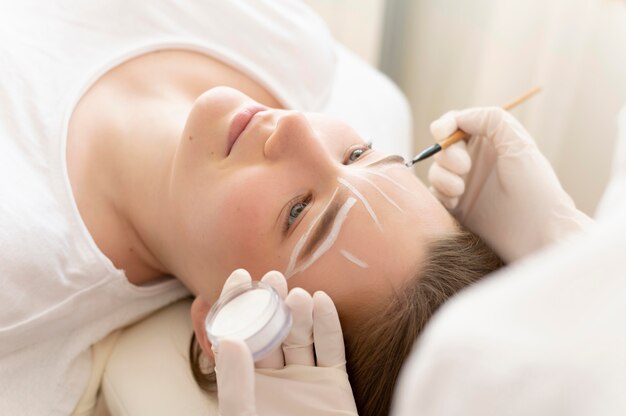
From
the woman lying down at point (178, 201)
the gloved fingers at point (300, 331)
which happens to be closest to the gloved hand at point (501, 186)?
the woman lying down at point (178, 201)

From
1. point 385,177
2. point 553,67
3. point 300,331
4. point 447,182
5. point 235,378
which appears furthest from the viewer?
point 553,67

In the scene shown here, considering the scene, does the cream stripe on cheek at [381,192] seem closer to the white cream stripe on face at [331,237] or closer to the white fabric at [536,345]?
the white cream stripe on face at [331,237]

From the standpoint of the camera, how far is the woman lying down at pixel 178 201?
3.42 ft

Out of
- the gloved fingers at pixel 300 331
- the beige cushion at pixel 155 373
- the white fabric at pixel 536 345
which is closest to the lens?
the white fabric at pixel 536 345

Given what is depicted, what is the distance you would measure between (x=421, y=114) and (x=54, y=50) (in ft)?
4.48

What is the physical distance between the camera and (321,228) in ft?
3.42

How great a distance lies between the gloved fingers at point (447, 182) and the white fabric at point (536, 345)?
74cm

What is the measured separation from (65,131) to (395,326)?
71cm

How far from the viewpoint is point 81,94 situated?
135cm

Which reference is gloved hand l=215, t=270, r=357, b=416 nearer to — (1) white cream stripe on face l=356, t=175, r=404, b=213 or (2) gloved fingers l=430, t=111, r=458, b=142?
(1) white cream stripe on face l=356, t=175, r=404, b=213

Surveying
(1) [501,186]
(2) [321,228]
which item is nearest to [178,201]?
(2) [321,228]

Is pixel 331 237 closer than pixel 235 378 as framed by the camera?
No

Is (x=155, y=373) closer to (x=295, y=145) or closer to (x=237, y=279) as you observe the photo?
(x=237, y=279)

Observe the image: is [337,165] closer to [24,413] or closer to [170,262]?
[170,262]
